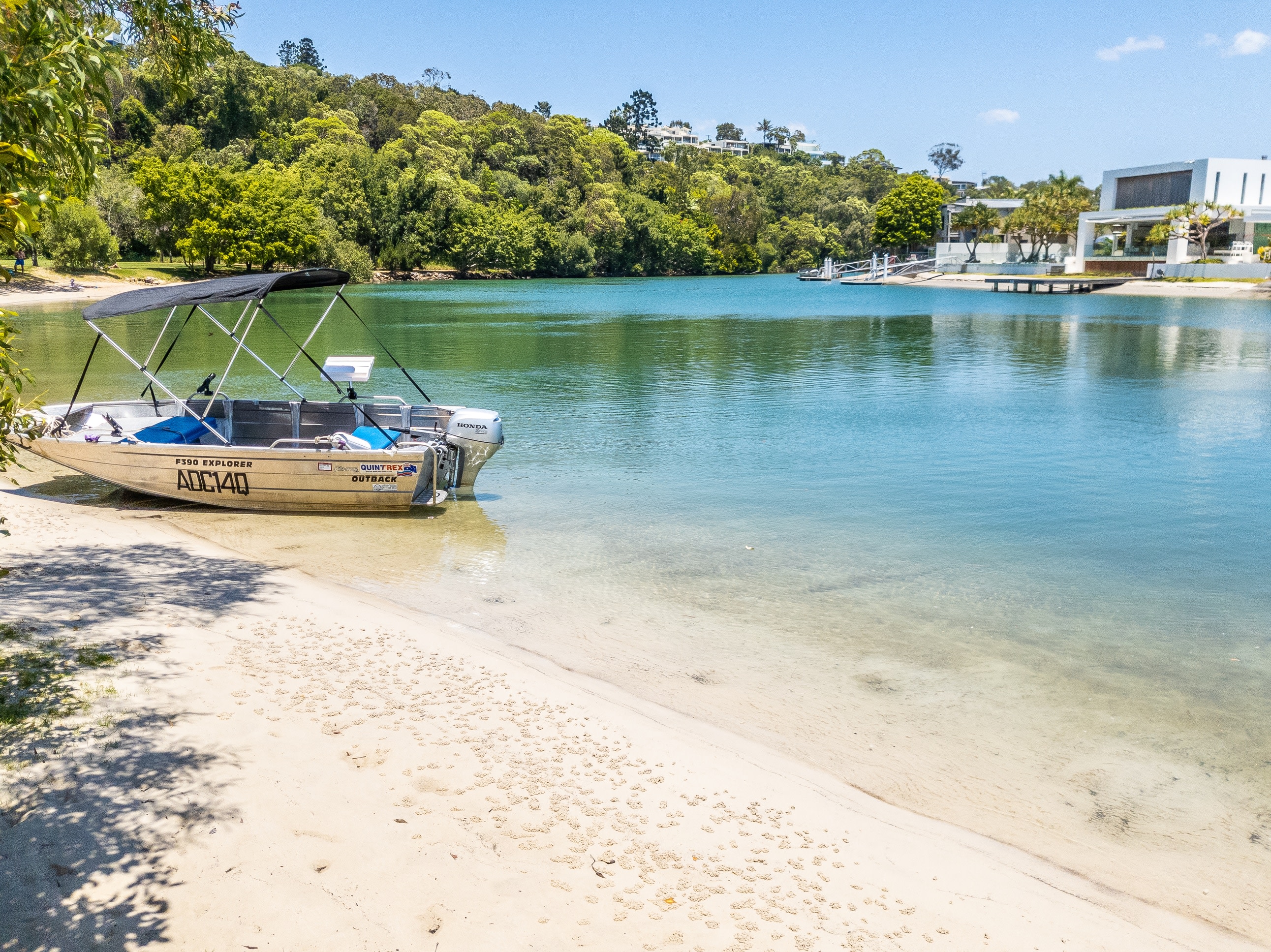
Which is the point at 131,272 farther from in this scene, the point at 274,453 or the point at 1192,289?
the point at 1192,289

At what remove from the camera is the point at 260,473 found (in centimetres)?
1520

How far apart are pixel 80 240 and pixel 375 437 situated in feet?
214

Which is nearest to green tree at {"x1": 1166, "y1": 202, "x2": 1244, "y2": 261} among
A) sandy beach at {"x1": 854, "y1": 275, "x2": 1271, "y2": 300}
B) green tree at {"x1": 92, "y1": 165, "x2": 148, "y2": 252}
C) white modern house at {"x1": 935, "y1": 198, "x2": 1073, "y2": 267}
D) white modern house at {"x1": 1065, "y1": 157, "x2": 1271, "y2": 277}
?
white modern house at {"x1": 1065, "y1": 157, "x2": 1271, "y2": 277}

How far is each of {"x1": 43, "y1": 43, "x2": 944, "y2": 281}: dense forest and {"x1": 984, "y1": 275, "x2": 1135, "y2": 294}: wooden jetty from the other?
4727cm

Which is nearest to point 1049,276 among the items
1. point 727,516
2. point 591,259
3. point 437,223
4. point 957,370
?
point 591,259

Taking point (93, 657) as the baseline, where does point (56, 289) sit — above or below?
above

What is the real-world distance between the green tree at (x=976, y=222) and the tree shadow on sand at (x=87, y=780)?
136m

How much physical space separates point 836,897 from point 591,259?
436ft

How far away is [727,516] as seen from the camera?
54.0ft

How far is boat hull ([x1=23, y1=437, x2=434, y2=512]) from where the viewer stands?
15.1m

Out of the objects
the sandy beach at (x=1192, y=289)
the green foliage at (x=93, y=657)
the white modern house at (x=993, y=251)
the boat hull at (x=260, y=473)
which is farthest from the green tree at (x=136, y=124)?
the green foliage at (x=93, y=657)

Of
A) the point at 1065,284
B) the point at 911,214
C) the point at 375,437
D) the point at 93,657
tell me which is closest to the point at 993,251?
the point at 911,214

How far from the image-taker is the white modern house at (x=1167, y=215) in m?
95.8

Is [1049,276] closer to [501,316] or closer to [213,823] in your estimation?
[501,316]
